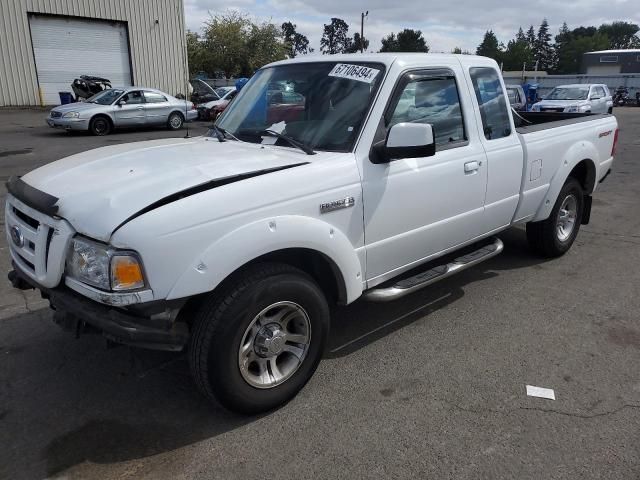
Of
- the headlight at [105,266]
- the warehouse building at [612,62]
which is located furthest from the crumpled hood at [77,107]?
the warehouse building at [612,62]

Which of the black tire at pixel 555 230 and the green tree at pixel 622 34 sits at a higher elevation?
the green tree at pixel 622 34

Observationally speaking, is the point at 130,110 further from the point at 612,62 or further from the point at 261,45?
the point at 612,62

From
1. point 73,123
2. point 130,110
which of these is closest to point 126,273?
point 73,123

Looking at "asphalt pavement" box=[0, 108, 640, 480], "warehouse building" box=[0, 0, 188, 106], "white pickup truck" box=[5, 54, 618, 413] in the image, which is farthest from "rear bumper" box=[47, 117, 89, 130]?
"white pickup truck" box=[5, 54, 618, 413]

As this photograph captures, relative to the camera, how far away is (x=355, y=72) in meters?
3.58

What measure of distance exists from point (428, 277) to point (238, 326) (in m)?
1.66

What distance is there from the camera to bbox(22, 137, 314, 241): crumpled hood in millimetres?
2553

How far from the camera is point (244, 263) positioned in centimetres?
270

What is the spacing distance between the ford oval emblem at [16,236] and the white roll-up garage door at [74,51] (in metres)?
26.4

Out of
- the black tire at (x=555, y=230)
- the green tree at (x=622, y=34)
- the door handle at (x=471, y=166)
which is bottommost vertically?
the black tire at (x=555, y=230)

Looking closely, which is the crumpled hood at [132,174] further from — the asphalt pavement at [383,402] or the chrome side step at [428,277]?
the asphalt pavement at [383,402]

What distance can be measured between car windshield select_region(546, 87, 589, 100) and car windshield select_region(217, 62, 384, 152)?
2181cm

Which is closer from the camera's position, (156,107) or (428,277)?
(428,277)

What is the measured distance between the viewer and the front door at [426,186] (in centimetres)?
340
